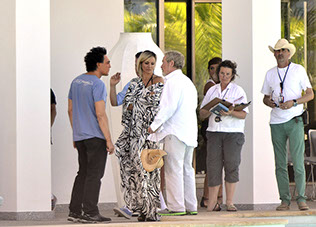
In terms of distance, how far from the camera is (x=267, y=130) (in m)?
11.1

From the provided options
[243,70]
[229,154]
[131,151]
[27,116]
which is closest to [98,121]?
[131,151]

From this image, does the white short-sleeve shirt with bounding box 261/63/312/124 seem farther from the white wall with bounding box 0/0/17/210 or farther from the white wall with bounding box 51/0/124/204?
the white wall with bounding box 0/0/17/210

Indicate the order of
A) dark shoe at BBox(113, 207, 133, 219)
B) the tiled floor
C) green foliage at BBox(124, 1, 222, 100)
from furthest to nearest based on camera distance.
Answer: green foliage at BBox(124, 1, 222, 100)
dark shoe at BBox(113, 207, 133, 219)
the tiled floor

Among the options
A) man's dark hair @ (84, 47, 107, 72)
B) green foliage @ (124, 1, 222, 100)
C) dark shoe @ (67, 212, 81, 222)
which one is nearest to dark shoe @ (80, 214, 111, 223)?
dark shoe @ (67, 212, 81, 222)

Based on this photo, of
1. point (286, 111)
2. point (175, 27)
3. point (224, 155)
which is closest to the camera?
point (286, 111)

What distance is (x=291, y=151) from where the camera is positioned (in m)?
10.3

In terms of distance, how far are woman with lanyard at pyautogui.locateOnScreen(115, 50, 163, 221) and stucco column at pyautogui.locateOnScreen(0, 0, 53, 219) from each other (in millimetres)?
1186

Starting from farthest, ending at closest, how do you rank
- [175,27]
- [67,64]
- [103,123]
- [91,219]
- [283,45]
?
[175,27]
[67,64]
[283,45]
[91,219]
[103,123]

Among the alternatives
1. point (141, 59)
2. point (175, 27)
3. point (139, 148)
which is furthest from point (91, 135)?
point (175, 27)

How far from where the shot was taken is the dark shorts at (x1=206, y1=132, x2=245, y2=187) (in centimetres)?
1041

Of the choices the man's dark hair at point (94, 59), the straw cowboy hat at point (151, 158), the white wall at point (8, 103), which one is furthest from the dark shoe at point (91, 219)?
the man's dark hair at point (94, 59)

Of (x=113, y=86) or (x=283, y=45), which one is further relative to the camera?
(x=283, y=45)

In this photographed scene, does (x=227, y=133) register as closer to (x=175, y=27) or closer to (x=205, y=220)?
(x=205, y=220)

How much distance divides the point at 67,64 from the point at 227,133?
2.55 meters
